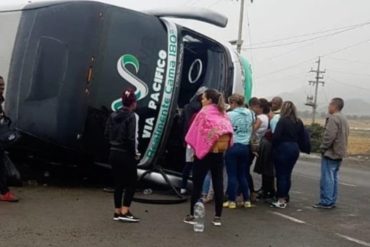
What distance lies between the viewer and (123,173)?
21.6 feet

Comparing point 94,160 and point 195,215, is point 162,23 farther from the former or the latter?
point 195,215

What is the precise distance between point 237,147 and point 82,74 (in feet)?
7.52

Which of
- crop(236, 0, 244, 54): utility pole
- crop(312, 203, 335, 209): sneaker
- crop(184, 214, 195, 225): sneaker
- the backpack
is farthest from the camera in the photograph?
crop(236, 0, 244, 54): utility pole

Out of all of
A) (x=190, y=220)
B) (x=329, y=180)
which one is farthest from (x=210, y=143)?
(x=329, y=180)

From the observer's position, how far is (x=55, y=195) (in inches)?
311

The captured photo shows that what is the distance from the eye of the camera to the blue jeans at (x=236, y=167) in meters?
8.07

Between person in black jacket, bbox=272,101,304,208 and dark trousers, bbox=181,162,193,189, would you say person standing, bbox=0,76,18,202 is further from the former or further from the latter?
person in black jacket, bbox=272,101,304,208

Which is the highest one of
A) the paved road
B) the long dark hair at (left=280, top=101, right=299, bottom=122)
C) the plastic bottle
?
the long dark hair at (left=280, top=101, right=299, bottom=122)

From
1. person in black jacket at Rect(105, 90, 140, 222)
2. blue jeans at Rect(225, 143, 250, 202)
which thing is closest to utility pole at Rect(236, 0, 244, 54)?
blue jeans at Rect(225, 143, 250, 202)

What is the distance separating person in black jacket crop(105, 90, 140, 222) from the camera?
651cm

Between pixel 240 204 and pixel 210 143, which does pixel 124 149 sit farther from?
pixel 240 204

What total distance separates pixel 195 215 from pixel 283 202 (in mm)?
2500

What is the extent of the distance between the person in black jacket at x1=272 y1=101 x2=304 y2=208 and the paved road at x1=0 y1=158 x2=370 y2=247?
54 centimetres

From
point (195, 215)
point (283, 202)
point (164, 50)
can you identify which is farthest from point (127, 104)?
point (283, 202)
